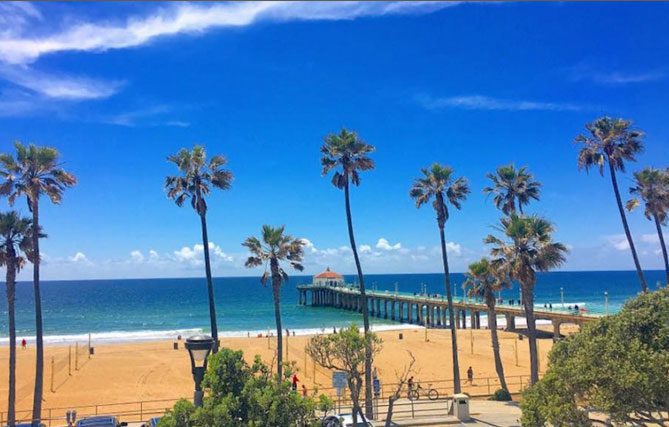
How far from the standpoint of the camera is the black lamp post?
357 inches

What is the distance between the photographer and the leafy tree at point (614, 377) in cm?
1089

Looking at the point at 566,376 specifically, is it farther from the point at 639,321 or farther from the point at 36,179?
the point at 36,179

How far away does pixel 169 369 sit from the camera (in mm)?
41781

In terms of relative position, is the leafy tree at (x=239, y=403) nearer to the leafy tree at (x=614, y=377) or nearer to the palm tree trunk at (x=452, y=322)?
the leafy tree at (x=614, y=377)

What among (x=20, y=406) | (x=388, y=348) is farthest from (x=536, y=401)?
(x=388, y=348)

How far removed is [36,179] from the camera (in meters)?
20.9

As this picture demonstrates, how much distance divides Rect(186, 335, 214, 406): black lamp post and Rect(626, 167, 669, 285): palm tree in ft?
101

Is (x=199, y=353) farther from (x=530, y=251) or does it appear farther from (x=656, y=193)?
(x=656, y=193)

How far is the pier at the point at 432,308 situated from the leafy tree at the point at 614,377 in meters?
15.7

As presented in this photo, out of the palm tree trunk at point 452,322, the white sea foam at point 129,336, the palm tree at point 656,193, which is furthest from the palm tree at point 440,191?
the white sea foam at point 129,336

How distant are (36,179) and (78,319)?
8742 centimetres

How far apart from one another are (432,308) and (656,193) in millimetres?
53451

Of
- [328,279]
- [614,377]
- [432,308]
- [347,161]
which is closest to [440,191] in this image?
[347,161]

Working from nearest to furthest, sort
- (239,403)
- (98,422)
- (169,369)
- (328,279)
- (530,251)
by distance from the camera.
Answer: (239,403), (98,422), (530,251), (169,369), (328,279)
